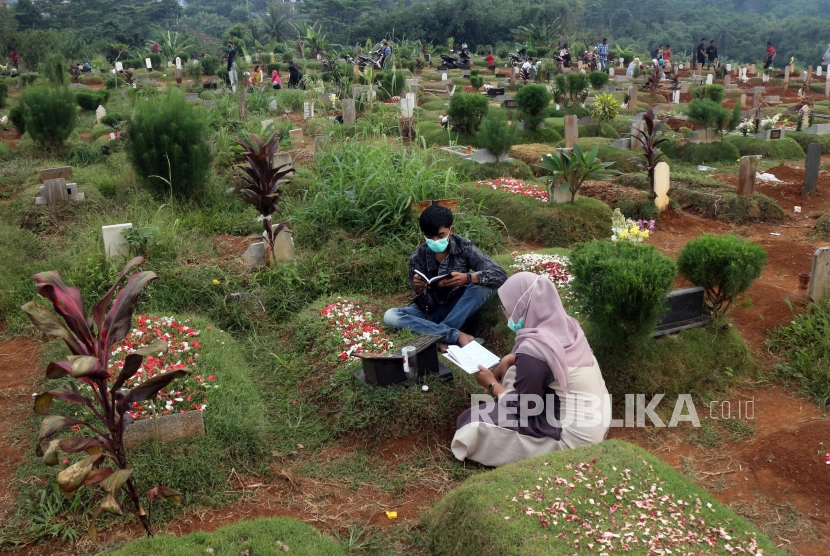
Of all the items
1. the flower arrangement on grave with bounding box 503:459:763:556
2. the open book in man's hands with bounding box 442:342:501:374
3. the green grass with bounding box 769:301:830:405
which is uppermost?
the open book in man's hands with bounding box 442:342:501:374

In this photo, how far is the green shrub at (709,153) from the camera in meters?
13.0

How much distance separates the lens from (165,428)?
14.1 ft

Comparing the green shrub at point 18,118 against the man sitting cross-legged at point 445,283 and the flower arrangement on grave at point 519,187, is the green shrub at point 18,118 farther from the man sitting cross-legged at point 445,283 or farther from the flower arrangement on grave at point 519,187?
the man sitting cross-legged at point 445,283

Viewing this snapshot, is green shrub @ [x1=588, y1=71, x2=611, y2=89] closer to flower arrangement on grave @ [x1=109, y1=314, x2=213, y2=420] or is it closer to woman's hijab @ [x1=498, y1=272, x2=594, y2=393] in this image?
flower arrangement on grave @ [x1=109, y1=314, x2=213, y2=420]

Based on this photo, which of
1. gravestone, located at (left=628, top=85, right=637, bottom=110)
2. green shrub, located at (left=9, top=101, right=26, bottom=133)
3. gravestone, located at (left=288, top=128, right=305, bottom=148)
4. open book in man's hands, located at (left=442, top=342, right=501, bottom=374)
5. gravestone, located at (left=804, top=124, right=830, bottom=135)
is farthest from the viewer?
gravestone, located at (left=628, top=85, right=637, bottom=110)

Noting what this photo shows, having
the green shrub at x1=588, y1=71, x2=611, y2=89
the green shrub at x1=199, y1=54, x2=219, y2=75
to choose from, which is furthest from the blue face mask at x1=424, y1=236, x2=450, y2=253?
the green shrub at x1=199, y1=54, x2=219, y2=75

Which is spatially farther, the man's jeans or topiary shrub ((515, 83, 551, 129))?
topiary shrub ((515, 83, 551, 129))

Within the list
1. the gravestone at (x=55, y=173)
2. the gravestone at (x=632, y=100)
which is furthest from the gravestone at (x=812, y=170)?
the gravestone at (x=632, y=100)

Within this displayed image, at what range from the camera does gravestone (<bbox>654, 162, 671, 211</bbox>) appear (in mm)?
9125

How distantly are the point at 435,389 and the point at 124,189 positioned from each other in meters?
6.77

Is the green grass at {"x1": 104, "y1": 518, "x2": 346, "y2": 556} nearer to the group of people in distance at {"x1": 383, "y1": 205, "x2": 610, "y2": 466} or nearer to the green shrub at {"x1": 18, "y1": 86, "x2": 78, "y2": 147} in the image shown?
the group of people in distance at {"x1": 383, "y1": 205, "x2": 610, "y2": 466}

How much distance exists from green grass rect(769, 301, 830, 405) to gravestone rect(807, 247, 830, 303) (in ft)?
0.36

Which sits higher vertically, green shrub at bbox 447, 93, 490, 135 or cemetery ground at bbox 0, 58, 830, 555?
green shrub at bbox 447, 93, 490, 135

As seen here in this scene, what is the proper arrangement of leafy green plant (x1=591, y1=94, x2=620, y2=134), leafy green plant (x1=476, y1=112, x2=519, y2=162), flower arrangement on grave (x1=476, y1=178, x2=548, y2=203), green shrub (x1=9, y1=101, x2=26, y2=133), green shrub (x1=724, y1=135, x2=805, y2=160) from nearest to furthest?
flower arrangement on grave (x1=476, y1=178, x2=548, y2=203), leafy green plant (x1=476, y1=112, x2=519, y2=162), green shrub (x1=724, y1=135, x2=805, y2=160), green shrub (x1=9, y1=101, x2=26, y2=133), leafy green plant (x1=591, y1=94, x2=620, y2=134)
